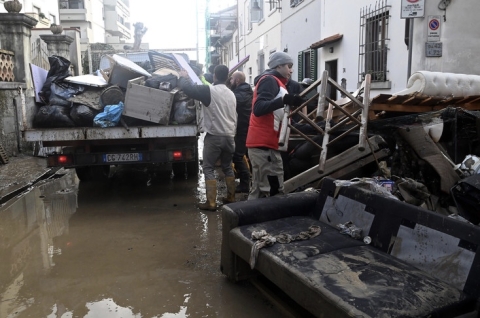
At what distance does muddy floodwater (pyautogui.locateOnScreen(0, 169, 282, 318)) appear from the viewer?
3.02 meters

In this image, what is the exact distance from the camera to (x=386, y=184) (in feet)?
12.1

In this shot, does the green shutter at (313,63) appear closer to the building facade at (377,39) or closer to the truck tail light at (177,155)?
the building facade at (377,39)

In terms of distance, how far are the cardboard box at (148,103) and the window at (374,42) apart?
474 cm

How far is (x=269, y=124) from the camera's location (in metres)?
3.93

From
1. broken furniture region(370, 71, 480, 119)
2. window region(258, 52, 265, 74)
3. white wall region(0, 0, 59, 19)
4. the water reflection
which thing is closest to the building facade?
broken furniture region(370, 71, 480, 119)

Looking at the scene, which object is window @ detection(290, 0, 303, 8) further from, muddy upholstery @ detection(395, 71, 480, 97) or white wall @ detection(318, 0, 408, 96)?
muddy upholstery @ detection(395, 71, 480, 97)

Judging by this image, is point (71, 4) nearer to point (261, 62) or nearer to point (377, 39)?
point (261, 62)

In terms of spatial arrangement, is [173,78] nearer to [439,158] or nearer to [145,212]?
[145,212]

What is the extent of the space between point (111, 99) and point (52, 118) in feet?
2.66

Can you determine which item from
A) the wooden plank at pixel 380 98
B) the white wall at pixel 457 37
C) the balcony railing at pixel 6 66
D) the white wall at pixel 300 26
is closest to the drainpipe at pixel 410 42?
the white wall at pixel 457 37

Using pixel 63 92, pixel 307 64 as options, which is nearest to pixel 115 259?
pixel 63 92

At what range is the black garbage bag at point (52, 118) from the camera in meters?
5.62

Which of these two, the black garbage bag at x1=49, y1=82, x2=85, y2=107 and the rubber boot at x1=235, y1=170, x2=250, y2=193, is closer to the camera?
the black garbage bag at x1=49, y1=82, x2=85, y2=107

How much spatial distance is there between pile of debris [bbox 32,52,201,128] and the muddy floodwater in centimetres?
114
